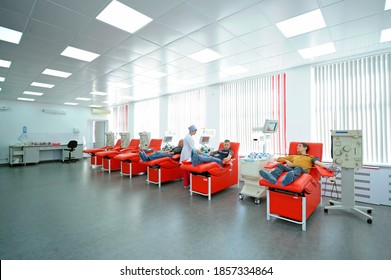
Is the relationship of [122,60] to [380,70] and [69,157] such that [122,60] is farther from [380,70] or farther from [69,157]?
[69,157]

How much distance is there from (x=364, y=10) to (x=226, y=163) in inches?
122

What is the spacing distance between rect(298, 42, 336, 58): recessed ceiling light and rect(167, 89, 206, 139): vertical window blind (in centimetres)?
337

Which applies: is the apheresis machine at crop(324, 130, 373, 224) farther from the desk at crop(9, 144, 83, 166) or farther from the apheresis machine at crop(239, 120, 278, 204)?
the desk at crop(9, 144, 83, 166)

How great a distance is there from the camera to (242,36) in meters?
3.13

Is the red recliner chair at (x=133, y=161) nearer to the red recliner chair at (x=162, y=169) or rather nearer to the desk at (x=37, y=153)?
the red recliner chair at (x=162, y=169)

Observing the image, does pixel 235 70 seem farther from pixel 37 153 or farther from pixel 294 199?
pixel 37 153

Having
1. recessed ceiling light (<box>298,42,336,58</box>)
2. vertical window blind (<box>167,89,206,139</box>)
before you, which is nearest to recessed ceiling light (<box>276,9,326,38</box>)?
recessed ceiling light (<box>298,42,336,58</box>)

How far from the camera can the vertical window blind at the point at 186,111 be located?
6691 mm

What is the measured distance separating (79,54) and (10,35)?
994mm

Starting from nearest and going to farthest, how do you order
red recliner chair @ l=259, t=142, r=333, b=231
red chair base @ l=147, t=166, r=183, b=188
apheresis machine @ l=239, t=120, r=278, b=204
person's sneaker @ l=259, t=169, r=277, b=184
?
red recliner chair @ l=259, t=142, r=333, b=231, person's sneaker @ l=259, t=169, r=277, b=184, apheresis machine @ l=239, t=120, r=278, b=204, red chair base @ l=147, t=166, r=183, b=188

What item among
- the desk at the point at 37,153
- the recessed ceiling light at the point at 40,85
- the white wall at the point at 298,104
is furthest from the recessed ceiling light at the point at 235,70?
the desk at the point at 37,153

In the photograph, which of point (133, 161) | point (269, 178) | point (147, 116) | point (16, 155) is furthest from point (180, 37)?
point (16, 155)

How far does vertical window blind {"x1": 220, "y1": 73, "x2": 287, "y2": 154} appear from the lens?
4.91 m

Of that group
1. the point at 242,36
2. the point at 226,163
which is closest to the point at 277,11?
the point at 242,36
